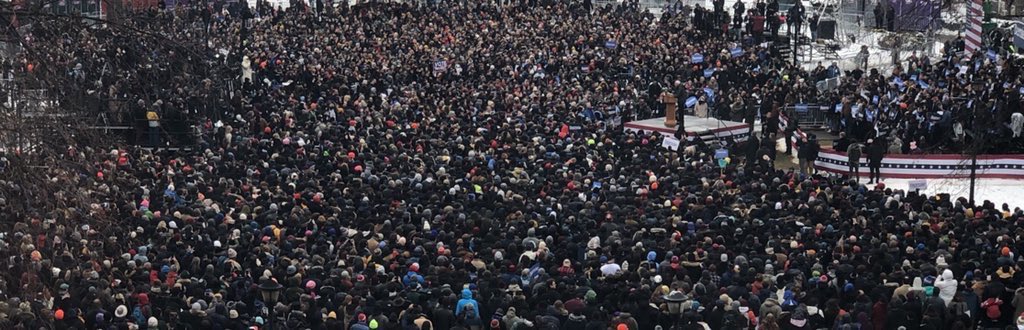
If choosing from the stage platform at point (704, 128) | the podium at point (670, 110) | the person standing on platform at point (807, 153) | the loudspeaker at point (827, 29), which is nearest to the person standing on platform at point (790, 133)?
the stage platform at point (704, 128)

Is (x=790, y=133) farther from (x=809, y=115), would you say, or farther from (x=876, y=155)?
(x=876, y=155)

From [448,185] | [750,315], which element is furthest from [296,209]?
[750,315]

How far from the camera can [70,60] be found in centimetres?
1334

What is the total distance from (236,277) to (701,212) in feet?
25.3

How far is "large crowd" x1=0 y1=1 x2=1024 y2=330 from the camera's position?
20.8 metres

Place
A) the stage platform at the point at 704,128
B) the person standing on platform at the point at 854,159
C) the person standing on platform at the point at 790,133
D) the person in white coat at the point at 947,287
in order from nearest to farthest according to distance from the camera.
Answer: the person in white coat at the point at 947,287, the person standing on platform at the point at 854,159, the person standing on platform at the point at 790,133, the stage platform at the point at 704,128

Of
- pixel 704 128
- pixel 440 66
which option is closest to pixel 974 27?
pixel 704 128

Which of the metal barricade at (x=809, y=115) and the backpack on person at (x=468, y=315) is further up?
the metal barricade at (x=809, y=115)

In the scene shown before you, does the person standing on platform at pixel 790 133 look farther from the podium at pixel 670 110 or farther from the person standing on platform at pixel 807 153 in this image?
the podium at pixel 670 110

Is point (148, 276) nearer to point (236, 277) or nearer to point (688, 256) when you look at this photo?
point (236, 277)

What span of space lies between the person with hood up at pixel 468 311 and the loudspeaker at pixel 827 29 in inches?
1250

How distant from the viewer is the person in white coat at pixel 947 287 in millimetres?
22688

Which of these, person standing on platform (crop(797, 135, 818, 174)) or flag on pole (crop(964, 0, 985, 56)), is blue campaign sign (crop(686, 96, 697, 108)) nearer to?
person standing on platform (crop(797, 135, 818, 174))

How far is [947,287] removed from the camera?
22734 mm
